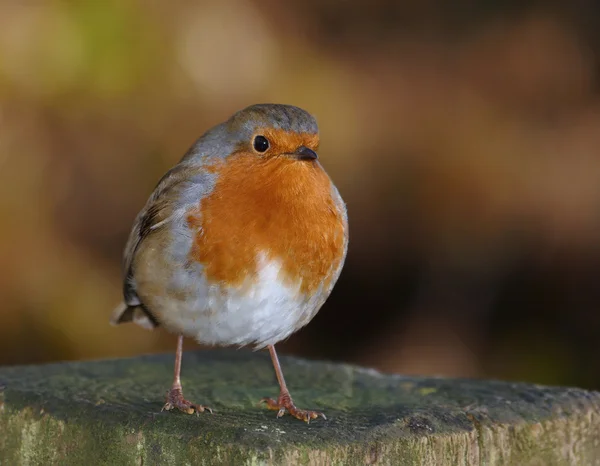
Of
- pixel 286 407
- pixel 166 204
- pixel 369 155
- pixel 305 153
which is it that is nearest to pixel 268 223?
pixel 305 153

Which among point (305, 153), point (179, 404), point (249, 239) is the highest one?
point (305, 153)

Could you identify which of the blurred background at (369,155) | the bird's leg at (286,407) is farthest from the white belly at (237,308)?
the blurred background at (369,155)

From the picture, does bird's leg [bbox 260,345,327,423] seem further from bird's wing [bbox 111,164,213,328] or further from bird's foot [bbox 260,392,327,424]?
bird's wing [bbox 111,164,213,328]

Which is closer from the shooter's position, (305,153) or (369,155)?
(305,153)

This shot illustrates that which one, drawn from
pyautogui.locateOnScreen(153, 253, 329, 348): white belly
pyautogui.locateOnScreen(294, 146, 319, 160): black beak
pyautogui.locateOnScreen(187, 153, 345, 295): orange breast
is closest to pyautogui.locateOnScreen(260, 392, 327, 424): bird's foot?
pyautogui.locateOnScreen(153, 253, 329, 348): white belly

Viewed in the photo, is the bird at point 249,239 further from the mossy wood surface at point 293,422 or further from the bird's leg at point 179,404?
the mossy wood surface at point 293,422

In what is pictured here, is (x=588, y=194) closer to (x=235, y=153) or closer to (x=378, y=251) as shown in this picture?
(x=378, y=251)

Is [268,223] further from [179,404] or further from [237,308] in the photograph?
[179,404]

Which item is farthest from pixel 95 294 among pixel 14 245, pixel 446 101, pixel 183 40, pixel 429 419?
pixel 429 419
